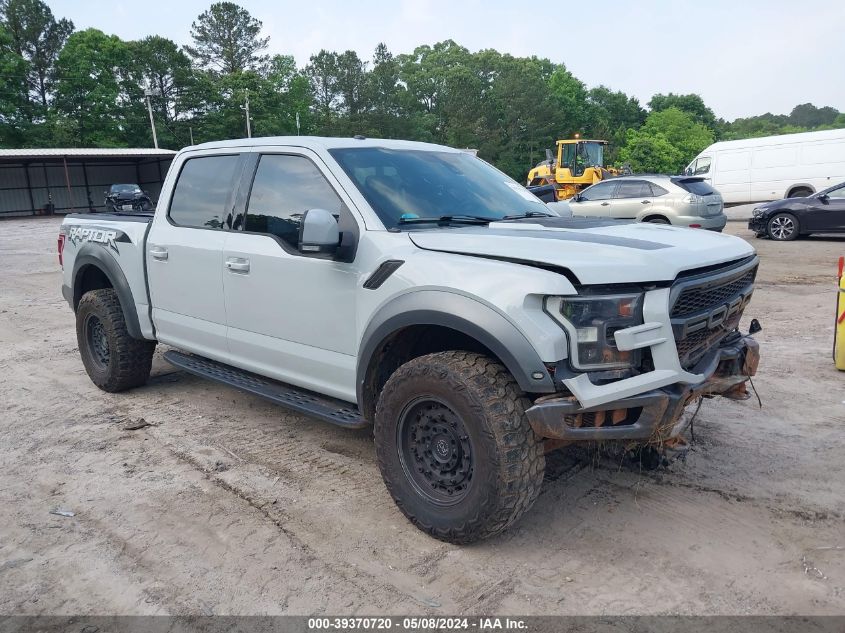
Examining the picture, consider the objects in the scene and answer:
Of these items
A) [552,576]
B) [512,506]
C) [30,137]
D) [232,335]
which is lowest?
[552,576]

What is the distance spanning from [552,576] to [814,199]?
15333mm

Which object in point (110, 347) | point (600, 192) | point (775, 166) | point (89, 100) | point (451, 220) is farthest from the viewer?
point (89, 100)

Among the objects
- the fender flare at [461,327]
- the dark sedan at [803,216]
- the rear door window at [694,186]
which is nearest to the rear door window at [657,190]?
the rear door window at [694,186]

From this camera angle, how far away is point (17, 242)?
882 inches

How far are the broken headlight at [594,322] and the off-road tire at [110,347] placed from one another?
405 centimetres

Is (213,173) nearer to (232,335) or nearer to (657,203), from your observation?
(232,335)

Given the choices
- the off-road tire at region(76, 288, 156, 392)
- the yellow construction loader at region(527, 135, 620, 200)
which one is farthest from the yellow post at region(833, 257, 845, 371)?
the yellow construction loader at region(527, 135, 620, 200)

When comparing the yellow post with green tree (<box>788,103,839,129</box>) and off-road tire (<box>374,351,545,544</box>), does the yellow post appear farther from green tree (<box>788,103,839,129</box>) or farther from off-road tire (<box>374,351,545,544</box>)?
green tree (<box>788,103,839,129</box>)

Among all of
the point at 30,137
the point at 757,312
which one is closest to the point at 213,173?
the point at 757,312

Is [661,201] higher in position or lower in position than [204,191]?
lower

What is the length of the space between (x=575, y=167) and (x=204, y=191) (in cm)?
2311

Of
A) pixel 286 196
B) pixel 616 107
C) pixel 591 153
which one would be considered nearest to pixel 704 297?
pixel 286 196

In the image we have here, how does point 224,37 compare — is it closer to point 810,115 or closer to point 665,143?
point 665,143

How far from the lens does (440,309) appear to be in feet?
10.4
